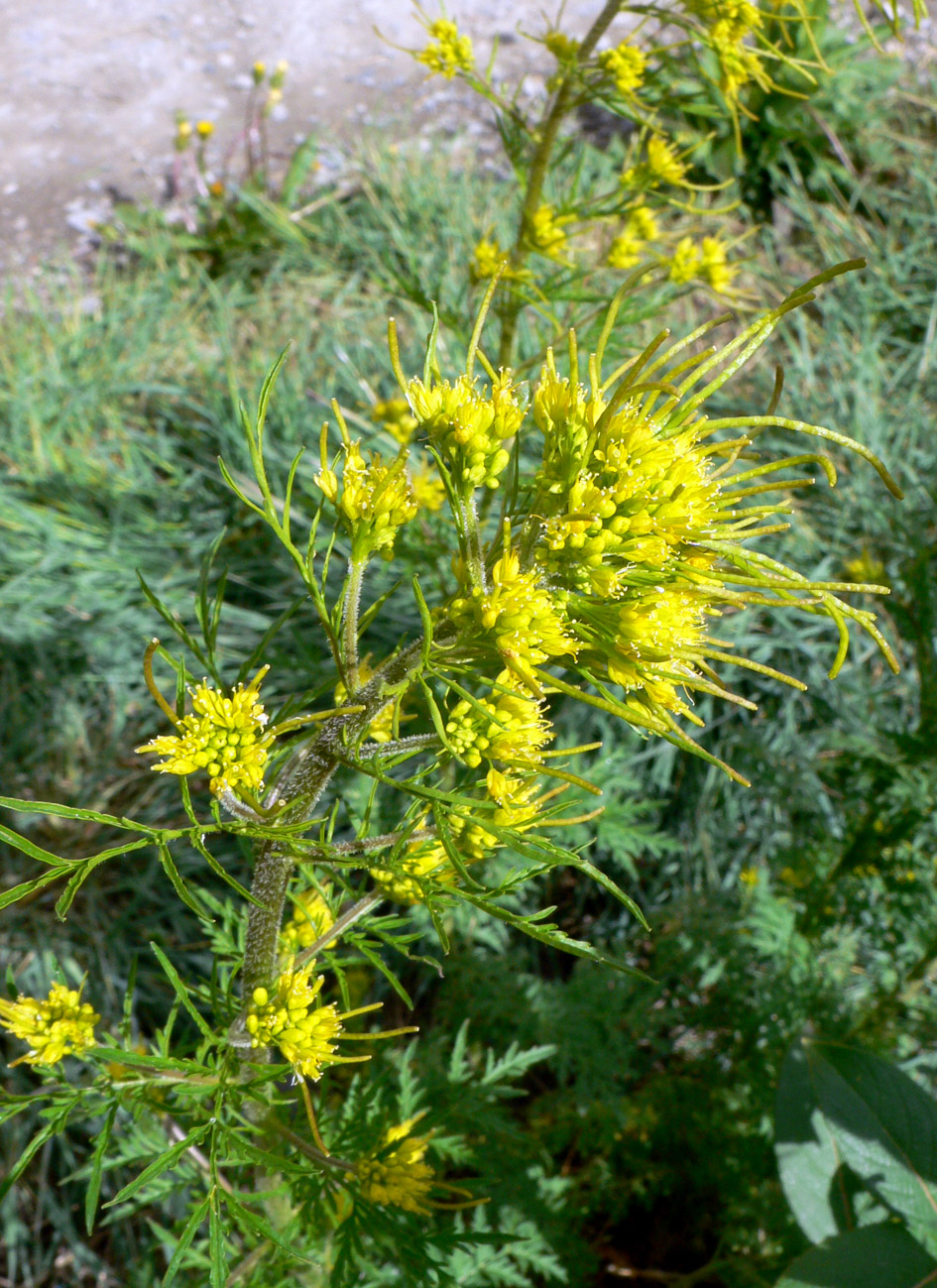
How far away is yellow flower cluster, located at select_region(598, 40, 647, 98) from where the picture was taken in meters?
1.33

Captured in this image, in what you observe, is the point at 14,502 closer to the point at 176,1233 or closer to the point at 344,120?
the point at 176,1233

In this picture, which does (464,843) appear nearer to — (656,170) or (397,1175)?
(397,1175)

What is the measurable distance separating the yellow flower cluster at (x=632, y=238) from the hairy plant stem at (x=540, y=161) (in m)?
0.15

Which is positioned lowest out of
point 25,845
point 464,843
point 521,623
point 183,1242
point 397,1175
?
point 397,1175

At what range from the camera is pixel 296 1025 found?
84 cm

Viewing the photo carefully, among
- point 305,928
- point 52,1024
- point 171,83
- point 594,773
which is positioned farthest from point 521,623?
point 171,83

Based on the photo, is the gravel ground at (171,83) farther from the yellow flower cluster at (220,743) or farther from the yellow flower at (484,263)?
the yellow flower cluster at (220,743)

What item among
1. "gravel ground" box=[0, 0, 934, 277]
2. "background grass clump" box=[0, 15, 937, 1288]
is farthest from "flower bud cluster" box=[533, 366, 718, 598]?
"gravel ground" box=[0, 0, 934, 277]

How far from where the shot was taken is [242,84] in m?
4.29

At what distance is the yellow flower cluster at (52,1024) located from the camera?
2.92 feet

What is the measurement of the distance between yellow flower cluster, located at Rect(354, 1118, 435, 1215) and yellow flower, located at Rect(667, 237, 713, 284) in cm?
122

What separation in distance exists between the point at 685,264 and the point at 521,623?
3.49 feet

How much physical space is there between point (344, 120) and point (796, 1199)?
434cm

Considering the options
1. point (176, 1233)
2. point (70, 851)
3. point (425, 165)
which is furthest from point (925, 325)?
point (176, 1233)
